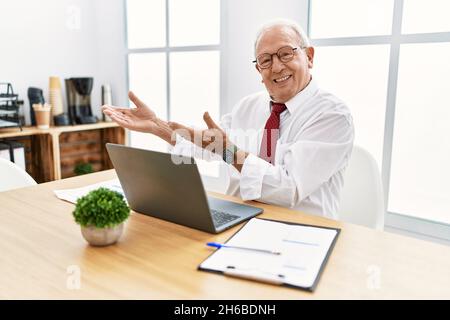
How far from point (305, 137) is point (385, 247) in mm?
578

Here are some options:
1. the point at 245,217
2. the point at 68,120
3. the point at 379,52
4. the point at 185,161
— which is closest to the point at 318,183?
the point at 245,217

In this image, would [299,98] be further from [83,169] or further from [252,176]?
[83,169]

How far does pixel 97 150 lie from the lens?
3711 millimetres

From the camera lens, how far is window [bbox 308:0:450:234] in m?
2.08

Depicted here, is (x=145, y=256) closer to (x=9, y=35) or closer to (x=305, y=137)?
(x=305, y=137)

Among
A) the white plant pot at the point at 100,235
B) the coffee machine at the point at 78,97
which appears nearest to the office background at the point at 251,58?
the coffee machine at the point at 78,97

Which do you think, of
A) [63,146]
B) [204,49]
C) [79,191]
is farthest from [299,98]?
[63,146]

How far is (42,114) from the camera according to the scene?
9.98 feet

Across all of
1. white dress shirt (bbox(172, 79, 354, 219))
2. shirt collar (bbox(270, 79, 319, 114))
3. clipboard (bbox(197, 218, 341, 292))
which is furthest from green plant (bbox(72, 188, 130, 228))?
shirt collar (bbox(270, 79, 319, 114))

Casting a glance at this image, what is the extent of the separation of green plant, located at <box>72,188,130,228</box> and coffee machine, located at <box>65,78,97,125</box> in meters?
2.52

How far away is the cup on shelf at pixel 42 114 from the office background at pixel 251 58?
0.96 feet

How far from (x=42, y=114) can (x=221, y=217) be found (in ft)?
7.57

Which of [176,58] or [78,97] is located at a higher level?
[176,58]

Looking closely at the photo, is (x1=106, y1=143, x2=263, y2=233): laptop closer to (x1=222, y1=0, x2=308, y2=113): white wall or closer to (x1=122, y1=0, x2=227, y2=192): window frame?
(x1=222, y1=0, x2=308, y2=113): white wall
